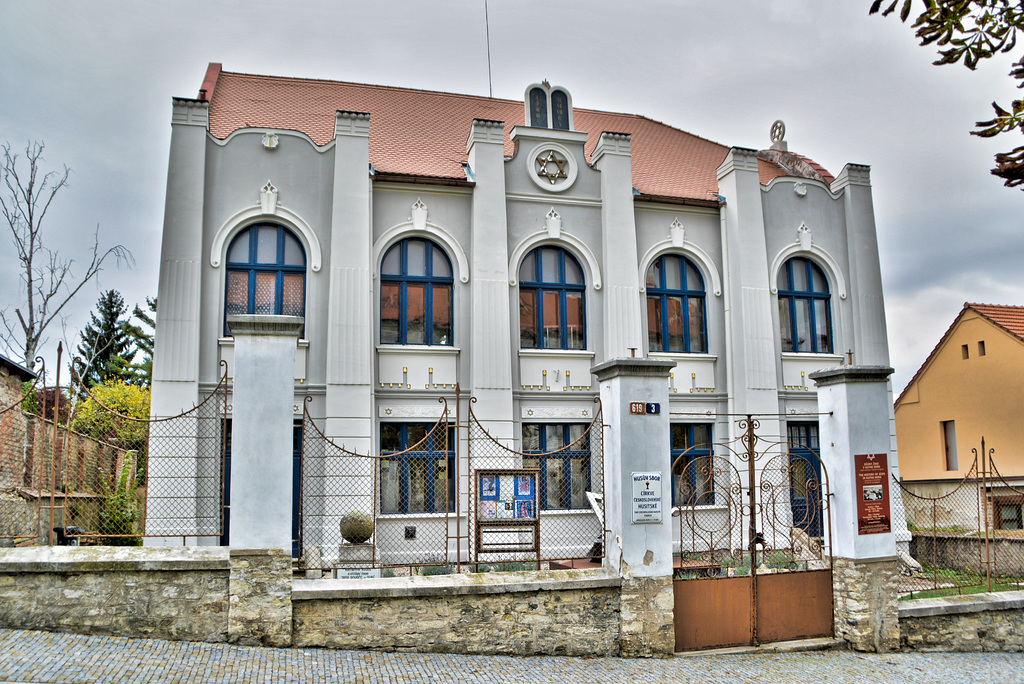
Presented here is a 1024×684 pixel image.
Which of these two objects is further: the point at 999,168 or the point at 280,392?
the point at 280,392

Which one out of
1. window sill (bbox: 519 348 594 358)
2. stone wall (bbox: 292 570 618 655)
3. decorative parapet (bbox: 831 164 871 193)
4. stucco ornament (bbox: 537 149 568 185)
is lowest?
stone wall (bbox: 292 570 618 655)

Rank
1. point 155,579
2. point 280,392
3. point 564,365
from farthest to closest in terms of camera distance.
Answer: point 564,365 → point 280,392 → point 155,579

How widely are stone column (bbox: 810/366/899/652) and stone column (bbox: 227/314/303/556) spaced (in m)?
6.65

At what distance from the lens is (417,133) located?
19.0m

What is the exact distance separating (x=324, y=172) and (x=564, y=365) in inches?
243

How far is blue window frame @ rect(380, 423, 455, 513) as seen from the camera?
49.7ft

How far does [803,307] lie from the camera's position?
18516 mm

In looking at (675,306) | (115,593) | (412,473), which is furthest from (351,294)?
(115,593)

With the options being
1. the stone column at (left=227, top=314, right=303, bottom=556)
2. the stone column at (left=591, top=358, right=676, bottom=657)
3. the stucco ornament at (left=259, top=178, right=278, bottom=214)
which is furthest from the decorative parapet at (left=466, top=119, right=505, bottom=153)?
the stone column at (left=227, top=314, right=303, bottom=556)

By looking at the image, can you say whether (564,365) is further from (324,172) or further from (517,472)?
(324,172)

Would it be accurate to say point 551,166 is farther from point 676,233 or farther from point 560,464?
point 560,464

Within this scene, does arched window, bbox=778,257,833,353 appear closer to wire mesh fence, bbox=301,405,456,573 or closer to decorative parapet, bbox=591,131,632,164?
decorative parapet, bbox=591,131,632,164

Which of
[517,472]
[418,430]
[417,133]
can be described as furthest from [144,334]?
[517,472]

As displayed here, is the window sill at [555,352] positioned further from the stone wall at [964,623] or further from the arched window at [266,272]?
the stone wall at [964,623]
